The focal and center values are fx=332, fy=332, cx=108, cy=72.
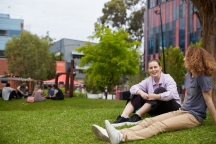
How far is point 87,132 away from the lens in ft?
16.7

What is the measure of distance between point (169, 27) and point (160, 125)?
41010 mm

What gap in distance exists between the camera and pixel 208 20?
8.47 metres

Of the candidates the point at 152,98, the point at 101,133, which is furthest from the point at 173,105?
the point at 101,133

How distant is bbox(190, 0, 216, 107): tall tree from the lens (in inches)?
328

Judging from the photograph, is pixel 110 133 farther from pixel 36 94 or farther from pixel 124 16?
pixel 124 16

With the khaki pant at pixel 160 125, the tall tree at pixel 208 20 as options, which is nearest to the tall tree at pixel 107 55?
the tall tree at pixel 208 20

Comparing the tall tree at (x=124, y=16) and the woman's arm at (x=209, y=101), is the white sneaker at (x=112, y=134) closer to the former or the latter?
the woman's arm at (x=209, y=101)

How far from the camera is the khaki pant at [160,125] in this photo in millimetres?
4215

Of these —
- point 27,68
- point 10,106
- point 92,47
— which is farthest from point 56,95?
point 27,68

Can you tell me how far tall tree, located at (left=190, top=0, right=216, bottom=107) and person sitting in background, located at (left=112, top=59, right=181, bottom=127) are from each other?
123 inches

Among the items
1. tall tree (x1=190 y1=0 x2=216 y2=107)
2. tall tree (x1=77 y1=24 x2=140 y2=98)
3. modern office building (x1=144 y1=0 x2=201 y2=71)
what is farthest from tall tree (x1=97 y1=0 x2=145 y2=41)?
tall tree (x1=190 y1=0 x2=216 y2=107)

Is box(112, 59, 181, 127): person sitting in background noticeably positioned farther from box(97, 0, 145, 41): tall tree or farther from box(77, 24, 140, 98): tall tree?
box(97, 0, 145, 41): tall tree

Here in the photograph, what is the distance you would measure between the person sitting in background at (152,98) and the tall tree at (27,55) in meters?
43.0

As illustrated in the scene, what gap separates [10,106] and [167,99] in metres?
12.8
